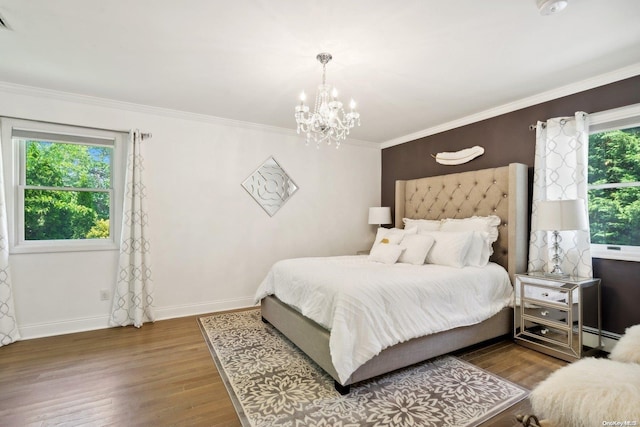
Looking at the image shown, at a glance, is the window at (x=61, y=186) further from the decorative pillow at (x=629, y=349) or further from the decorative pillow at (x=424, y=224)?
the decorative pillow at (x=629, y=349)

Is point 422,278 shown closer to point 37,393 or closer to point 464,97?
point 464,97

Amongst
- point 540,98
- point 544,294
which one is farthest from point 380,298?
point 540,98

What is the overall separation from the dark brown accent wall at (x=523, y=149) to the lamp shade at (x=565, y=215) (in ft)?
1.78

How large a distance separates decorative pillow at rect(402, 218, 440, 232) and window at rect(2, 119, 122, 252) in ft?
11.5

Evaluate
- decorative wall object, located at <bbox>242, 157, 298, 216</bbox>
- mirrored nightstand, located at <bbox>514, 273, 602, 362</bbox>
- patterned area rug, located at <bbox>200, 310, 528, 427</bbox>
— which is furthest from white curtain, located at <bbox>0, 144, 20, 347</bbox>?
mirrored nightstand, located at <bbox>514, 273, 602, 362</bbox>

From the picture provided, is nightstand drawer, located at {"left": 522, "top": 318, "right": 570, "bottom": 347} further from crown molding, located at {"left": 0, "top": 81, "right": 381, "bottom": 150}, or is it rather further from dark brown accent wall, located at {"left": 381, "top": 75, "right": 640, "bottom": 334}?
crown molding, located at {"left": 0, "top": 81, "right": 381, "bottom": 150}

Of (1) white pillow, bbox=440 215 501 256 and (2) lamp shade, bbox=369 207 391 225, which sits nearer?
(1) white pillow, bbox=440 215 501 256

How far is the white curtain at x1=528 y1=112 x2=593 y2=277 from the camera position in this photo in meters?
2.61

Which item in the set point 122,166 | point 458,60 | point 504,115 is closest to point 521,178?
point 504,115

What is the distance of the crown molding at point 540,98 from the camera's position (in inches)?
96.3

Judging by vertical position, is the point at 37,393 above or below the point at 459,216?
below

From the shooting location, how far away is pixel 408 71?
247 centimetres

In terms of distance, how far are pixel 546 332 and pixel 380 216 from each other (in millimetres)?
2358

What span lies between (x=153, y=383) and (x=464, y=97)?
3702mm
